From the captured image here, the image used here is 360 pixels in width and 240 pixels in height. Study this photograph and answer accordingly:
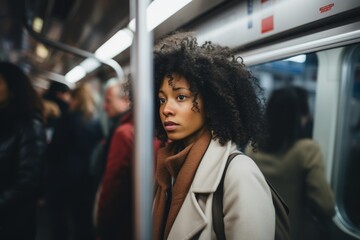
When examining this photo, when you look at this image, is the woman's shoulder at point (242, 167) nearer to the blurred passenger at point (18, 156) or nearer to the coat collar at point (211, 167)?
the coat collar at point (211, 167)

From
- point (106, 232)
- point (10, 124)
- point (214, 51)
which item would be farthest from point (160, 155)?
point (10, 124)

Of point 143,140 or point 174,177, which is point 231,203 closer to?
point 174,177

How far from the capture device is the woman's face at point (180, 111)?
102cm

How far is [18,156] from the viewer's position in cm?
173

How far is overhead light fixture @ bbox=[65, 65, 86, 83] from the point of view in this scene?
5358 mm

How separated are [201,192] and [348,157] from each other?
1.47m

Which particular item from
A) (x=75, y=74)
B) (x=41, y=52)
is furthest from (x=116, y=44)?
(x=41, y=52)

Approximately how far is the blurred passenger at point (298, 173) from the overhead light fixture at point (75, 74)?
3.96m

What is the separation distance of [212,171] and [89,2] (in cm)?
330

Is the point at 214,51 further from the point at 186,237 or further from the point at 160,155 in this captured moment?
the point at 186,237

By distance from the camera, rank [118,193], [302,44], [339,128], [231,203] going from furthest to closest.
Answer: [339,128], [118,193], [302,44], [231,203]

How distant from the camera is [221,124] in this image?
106cm

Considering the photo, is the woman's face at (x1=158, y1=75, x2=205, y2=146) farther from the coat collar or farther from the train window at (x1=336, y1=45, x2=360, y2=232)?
the train window at (x1=336, y1=45, x2=360, y2=232)

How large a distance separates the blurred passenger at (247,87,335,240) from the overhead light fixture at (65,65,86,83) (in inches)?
156
